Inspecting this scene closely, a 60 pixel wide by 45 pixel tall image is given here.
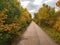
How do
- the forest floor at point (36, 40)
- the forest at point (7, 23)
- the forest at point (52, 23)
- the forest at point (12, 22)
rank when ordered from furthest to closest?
the forest at point (52, 23)
the forest floor at point (36, 40)
the forest at point (12, 22)
the forest at point (7, 23)

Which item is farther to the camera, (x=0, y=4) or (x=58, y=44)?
(x=58, y=44)

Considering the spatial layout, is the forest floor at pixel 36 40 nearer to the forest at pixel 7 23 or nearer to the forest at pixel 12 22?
the forest at pixel 12 22

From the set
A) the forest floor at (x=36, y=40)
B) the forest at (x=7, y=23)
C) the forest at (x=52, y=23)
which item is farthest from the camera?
the forest at (x=52, y=23)

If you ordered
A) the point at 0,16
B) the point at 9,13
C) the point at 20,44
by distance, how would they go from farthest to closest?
the point at 20,44 → the point at 9,13 → the point at 0,16

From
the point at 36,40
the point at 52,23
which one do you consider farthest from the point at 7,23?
the point at 52,23

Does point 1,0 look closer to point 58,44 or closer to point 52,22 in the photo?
point 58,44

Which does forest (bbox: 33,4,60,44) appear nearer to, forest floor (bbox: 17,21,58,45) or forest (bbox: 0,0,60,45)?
forest (bbox: 0,0,60,45)

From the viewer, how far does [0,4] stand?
23.6 meters

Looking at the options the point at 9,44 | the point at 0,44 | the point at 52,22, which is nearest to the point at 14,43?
the point at 9,44

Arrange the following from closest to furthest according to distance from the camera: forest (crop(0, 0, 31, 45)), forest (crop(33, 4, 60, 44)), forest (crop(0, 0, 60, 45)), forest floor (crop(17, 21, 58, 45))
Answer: forest (crop(0, 0, 31, 45)) < forest (crop(0, 0, 60, 45)) < forest floor (crop(17, 21, 58, 45)) < forest (crop(33, 4, 60, 44))

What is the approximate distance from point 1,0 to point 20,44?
8059 millimetres

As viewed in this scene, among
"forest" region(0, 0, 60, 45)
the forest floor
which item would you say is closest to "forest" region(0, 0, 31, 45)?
"forest" region(0, 0, 60, 45)

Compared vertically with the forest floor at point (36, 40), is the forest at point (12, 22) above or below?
above

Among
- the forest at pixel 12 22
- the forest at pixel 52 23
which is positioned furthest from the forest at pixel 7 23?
Answer: the forest at pixel 52 23
